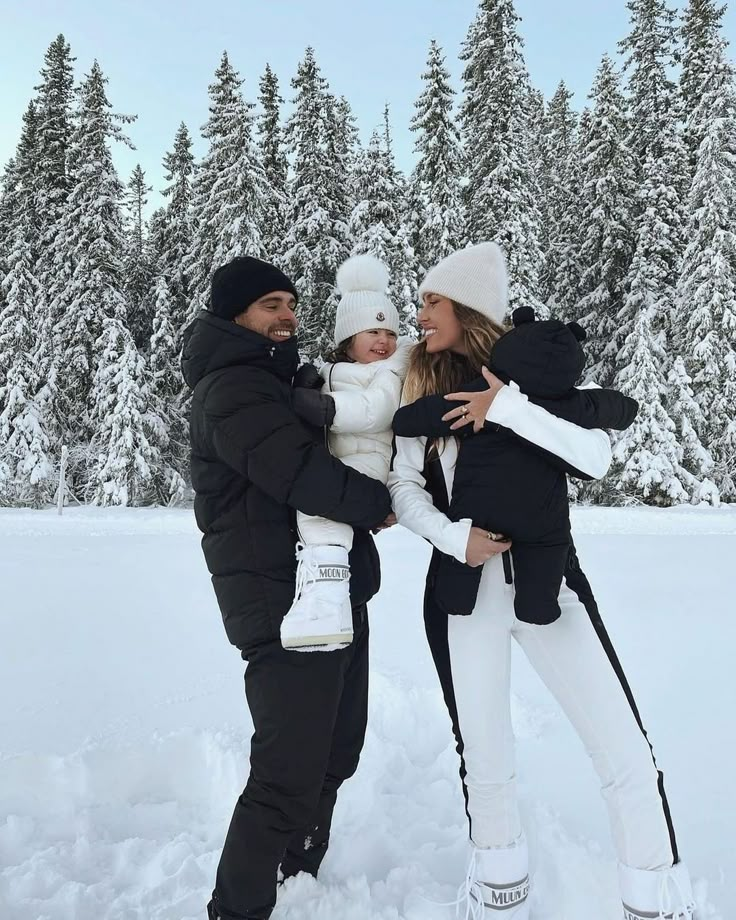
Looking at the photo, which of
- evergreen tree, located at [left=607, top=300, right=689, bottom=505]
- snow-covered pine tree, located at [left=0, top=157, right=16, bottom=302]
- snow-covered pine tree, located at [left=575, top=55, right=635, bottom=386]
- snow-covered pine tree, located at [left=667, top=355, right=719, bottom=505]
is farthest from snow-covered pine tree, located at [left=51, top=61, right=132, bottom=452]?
snow-covered pine tree, located at [left=667, top=355, right=719, bottom=505]

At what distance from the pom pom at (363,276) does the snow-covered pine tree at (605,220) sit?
19984 millimetres

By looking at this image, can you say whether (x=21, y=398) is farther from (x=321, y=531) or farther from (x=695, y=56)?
(x=695, y=56)

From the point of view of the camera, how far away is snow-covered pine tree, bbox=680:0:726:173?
21.5 meters

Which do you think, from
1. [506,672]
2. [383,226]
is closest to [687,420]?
[383,226]

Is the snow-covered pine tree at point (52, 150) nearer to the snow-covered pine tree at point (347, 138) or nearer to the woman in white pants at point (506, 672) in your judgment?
the snow-covered pine tree at point (347, 138)

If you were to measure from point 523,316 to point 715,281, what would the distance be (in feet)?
65.0

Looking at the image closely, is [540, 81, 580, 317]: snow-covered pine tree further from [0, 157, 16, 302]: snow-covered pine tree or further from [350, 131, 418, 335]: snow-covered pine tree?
[0, 157, 16, 302]: snow-covered pine tree

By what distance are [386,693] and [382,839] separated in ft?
4.52

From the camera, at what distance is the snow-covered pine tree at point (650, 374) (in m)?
18.4

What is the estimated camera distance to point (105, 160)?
2212 cm

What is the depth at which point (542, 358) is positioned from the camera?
2.39 m

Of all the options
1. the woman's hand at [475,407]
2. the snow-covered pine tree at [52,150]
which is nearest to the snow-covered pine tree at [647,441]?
the woman's hand at [475,407]

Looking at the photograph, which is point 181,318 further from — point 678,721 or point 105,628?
point 678,721

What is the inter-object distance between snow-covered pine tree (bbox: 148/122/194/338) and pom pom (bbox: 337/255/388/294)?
69.3 ft
